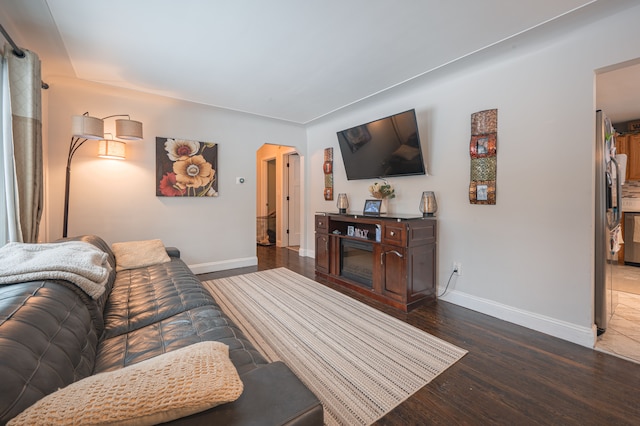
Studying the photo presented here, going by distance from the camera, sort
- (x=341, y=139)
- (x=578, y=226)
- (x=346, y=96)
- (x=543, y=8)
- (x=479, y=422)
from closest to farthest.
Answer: (x=479, y=422)
(x=543, y=8)
(x=578, y=226)
(x=346, y=96)
(x=341, y=139)

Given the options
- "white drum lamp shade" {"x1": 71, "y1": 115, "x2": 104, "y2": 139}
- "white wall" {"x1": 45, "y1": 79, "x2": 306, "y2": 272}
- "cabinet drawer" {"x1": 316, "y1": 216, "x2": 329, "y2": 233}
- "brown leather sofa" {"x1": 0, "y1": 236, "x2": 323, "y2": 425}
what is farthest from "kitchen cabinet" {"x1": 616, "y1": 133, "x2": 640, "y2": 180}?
"white drum lamp shade" {"x1": 71, "y1": 115, "x2": 104, "y2": 139}

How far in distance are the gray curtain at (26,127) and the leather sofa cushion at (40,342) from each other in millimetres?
1428

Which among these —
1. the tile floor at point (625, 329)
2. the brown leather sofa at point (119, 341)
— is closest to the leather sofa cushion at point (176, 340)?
the brown leather sofa at point (119, 341)

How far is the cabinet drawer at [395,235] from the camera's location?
273cm

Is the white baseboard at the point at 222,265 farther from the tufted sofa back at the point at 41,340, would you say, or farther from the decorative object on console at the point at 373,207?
the tufted sofa back at the point at 41,340

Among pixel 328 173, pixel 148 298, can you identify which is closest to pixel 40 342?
pixel 148 298

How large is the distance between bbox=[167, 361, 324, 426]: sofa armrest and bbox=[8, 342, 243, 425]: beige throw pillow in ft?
0.13

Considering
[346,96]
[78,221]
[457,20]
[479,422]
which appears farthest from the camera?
[346,96]

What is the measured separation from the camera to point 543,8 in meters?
1.86

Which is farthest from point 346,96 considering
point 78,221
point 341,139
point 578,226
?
point 78,221

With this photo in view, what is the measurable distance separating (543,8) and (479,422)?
2.65 m

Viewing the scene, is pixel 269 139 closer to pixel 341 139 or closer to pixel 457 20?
pixel 341 139

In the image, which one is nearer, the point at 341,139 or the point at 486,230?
the point at 486,230

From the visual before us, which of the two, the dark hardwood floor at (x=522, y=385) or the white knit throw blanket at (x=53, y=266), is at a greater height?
the white knit throw blanket at (x=53, y=266)
